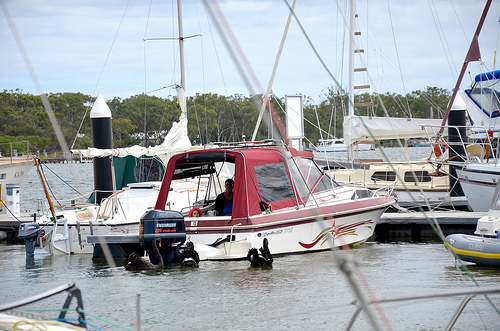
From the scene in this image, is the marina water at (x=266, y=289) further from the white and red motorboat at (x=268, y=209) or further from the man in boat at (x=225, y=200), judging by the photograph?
the man in boat at (x=225, y=200)

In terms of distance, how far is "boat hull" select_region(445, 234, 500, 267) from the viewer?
10.5 metres

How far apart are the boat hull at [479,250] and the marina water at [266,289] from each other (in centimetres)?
20

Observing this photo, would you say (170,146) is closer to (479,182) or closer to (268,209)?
(268,209)

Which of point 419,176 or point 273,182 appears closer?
point 273,182

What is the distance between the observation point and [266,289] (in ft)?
30.7

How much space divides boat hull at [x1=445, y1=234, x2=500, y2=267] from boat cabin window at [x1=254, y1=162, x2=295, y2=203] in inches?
142

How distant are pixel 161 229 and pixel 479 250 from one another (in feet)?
18.9

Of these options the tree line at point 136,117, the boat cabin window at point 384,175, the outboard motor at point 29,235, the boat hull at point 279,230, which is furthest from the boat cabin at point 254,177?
the tree line at point 136,117

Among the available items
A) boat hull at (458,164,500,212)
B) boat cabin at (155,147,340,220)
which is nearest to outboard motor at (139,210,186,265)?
boat cabin at (155,147,340,220)

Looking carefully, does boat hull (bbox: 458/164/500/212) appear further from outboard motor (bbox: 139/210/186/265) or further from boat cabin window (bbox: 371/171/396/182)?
outboard motor (bbox: 139/210/186/265)

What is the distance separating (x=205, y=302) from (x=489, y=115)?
46.1 feet

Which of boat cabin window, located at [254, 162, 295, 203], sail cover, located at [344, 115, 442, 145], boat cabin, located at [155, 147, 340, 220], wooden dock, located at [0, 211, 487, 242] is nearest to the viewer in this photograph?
boat cabin, located at [155, 147, 340, 220]

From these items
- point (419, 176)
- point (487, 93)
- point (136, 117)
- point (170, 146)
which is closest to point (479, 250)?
point (487, 93)

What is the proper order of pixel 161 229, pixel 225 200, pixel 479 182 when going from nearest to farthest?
pixel 161 229, pixel 225 200, pixel 479 182
